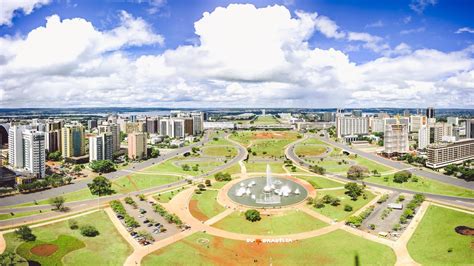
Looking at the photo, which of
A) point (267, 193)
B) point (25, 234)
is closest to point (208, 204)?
point (267, 193)

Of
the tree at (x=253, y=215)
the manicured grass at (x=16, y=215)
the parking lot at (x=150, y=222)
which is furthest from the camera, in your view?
the manicured grass at (x=16, y=215)

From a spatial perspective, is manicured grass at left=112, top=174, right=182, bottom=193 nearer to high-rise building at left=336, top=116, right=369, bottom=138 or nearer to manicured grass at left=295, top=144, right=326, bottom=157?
manicured grass at left=295, top=144, right=326, bottom=157

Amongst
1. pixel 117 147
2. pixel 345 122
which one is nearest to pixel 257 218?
pixel 117 147

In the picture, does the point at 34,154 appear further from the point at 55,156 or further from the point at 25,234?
the point at 25,234

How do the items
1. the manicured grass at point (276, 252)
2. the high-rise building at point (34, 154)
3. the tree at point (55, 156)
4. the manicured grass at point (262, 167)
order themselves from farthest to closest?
1. the tree at point (55, 156)
2. the manicured grass at point (262, 167)
3. the high-rise building at point (34, 154)
4. the manicured grass at point (276, 252)

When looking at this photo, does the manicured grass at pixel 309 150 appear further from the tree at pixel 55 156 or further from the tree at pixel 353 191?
the tree at pixel 55 156

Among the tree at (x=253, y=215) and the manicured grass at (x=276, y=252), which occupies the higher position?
the tree at (x=253, y=215)

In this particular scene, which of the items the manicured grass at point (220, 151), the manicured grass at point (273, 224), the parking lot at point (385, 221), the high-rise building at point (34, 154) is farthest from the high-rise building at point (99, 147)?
the parking lot at point (385, 221)

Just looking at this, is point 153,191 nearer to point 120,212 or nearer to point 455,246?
point 120,212
